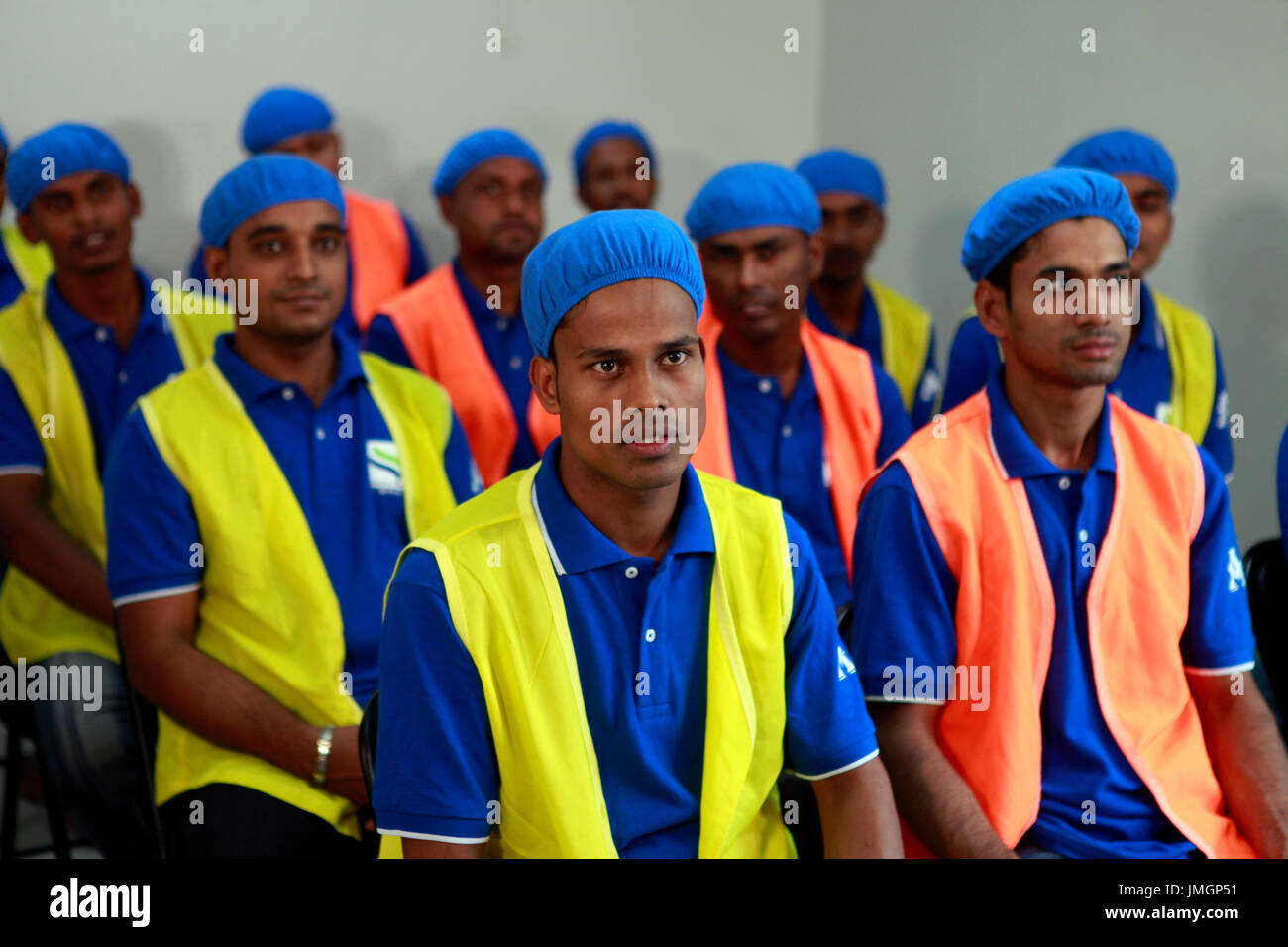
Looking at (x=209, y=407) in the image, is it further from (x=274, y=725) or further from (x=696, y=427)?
(x=696, y=427)

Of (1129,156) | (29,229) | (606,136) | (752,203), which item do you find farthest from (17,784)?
(1129,156)

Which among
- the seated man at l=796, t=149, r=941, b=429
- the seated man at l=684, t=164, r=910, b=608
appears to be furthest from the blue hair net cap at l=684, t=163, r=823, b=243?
the seated man at l=796, t=149, r=941, b=429

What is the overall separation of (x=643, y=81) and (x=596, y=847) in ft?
9.68

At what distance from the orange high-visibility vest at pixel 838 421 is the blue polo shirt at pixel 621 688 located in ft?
3.31

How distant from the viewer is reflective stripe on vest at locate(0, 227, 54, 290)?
318 centimetres

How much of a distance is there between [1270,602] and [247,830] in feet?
5.14

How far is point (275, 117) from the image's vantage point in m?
3.43

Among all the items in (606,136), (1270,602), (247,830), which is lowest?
(247,830)

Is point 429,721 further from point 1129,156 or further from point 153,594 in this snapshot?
point 1129,156

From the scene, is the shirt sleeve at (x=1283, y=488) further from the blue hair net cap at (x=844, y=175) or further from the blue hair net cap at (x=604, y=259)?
the blue hair net cap at (x=844, y=175)

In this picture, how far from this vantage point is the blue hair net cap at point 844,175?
355 centimetres

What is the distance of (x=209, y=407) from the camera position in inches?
78.4

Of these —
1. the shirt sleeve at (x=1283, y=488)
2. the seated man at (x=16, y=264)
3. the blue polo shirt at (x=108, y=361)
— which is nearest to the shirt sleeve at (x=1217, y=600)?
the shirt sleeve at (x=1283, y=488)
